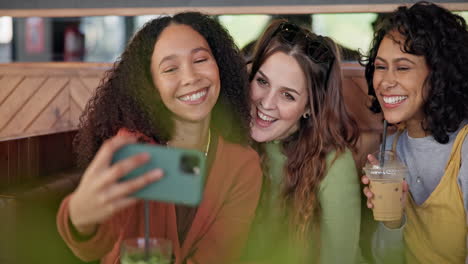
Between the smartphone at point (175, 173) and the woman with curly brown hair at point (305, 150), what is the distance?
1.14 metres

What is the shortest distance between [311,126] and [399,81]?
387mm

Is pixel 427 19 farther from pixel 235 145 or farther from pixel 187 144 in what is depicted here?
pixel 187 144

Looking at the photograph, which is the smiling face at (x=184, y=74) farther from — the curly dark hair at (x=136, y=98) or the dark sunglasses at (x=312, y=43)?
the dark sunglasses at (x=312, y=43)

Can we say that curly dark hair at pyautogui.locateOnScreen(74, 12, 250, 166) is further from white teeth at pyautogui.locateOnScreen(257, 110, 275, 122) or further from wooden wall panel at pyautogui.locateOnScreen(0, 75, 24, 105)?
wooden wall panel at pyautogui.locateOnScreen(0, 75, 24, 105)

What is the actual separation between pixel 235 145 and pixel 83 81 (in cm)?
176

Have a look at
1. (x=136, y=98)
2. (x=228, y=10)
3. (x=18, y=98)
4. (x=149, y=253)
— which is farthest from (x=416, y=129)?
(x=18, y=98)

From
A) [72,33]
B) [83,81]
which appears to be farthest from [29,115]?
[72,33]

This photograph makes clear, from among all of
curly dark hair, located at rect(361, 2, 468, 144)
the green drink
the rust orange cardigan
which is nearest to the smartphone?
the green drink

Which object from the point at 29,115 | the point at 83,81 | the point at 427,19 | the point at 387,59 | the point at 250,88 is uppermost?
the point at 427,19

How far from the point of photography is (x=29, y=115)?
332 cm

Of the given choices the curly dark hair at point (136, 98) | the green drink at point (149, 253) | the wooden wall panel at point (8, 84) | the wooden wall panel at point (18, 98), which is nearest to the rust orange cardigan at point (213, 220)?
the curly dark hair at point (136, 98)

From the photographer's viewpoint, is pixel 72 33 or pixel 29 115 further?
pixel 72 33

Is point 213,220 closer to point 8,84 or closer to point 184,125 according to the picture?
point 184,125

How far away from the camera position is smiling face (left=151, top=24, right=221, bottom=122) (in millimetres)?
1588
